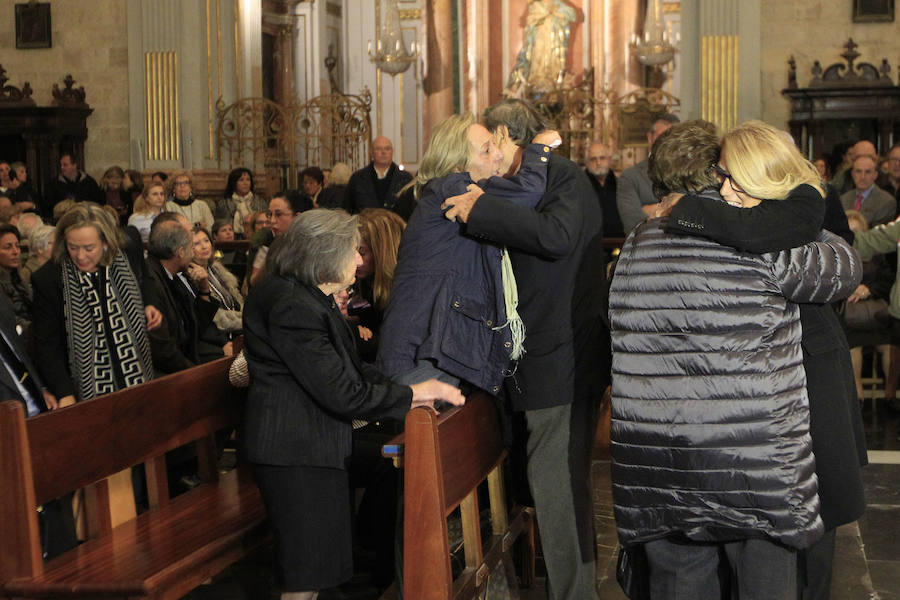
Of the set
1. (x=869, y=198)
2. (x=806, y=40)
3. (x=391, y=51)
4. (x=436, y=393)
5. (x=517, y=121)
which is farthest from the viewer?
(x=391, y=51)

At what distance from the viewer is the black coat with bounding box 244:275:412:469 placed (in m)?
3.42

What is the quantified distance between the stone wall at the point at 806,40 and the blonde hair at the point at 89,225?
374 inches

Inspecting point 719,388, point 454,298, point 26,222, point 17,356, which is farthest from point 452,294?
point 26,222

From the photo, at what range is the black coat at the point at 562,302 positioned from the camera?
365 centimetres

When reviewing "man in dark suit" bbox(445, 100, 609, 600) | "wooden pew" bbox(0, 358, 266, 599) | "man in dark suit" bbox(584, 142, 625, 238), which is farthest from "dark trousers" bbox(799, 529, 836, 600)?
"man in dark suit" bbox(584, 142, 625, 238)

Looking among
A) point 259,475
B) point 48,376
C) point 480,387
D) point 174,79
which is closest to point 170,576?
point 259,475

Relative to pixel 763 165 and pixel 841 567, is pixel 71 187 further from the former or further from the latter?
pixel 763 165

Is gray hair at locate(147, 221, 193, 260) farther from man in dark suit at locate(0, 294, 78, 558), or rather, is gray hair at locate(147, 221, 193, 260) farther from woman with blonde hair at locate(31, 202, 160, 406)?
man in dark suit at locate(0, 294, 78, 558)

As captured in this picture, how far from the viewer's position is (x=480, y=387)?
3.68m

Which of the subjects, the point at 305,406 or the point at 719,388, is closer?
the point at 719,388

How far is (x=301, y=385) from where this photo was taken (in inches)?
136

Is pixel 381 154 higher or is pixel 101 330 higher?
pixel 381 154

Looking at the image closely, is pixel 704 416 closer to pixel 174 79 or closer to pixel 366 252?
pixel 366 252

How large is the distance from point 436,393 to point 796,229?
1200mm
